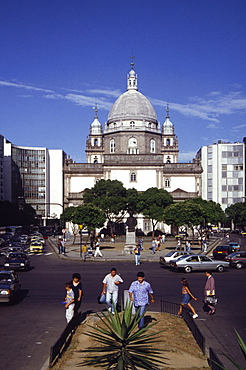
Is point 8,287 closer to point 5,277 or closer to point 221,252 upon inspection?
point 5,277

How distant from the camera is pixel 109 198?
253ft

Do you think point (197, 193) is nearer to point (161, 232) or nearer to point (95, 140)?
point (161, 232)

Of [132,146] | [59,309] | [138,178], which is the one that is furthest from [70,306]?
[132,146]

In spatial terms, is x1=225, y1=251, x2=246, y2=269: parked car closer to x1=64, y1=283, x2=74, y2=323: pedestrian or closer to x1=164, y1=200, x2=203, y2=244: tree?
x1=164, y1=200, x2=203, y2=244: tree

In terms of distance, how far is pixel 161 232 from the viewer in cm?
8744

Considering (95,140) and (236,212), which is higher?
(95,140)

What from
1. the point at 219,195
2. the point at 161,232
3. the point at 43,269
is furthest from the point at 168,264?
the point at 219,195

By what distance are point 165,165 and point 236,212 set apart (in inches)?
929

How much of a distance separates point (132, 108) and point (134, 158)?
1718cm

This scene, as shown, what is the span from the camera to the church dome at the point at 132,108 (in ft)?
347

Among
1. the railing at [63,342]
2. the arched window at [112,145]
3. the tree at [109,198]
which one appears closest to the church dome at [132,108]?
the arched window at [112,145]

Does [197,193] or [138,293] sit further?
[197,193]

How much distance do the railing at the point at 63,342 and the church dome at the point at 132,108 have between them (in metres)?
94.1

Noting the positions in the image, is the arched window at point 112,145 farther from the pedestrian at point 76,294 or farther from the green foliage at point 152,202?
the pedestrian at point 76,294
